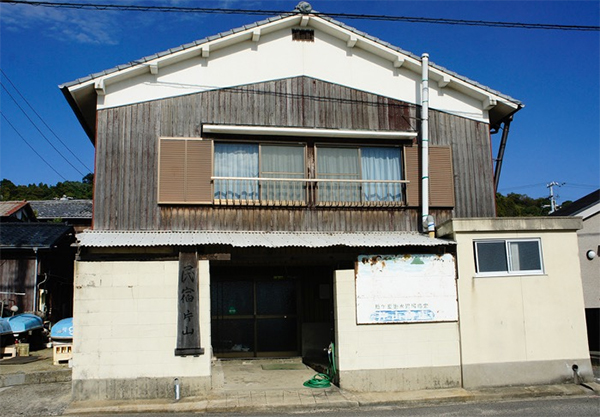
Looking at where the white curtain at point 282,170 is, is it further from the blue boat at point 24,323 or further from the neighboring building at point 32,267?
the blue boat at point 24,323

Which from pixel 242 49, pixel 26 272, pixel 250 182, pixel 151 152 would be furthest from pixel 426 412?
pixel 26 272

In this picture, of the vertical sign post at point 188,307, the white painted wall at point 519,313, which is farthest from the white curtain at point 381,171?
the vertical sign post at point 188,307

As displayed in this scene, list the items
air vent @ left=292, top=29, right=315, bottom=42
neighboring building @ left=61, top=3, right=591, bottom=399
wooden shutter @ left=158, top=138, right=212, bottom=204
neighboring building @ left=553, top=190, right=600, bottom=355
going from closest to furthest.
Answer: neighboring building @ left=61, top=3, right=591, bottom=399 → wooden shutter @ left=158, top=138, right=212, bottom=204 → air vent @ left=292, top=29, right=315, bottom=42 → neighboring building @ left=553, top=190, right=600, bottom=355

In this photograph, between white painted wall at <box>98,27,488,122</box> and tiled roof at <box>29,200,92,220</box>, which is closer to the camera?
white painted wall at <box>98,27,488,122</box>

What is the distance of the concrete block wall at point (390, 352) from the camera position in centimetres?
1067

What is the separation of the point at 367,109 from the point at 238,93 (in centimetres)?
321

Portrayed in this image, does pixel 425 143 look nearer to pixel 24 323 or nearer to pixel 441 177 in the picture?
pixel 441 177

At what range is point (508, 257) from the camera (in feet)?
37.4

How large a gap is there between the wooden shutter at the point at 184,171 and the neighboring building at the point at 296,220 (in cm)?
3

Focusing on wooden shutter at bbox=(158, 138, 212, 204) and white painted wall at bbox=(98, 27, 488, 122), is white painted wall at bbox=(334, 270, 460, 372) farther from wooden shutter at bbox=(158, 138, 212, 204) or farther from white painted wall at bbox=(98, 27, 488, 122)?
white painted wall at bbox=(98, 27, 488, 122)

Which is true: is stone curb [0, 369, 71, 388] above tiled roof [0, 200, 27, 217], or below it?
below

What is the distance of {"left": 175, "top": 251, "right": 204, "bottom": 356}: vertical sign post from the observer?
397 inches

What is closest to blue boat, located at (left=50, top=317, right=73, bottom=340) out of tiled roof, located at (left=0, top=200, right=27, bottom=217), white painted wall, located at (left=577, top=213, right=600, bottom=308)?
tiled roof, located at (left=0, top=200, right=27, bottom=217)

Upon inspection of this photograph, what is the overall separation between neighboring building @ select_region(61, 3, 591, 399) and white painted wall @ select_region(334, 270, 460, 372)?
0.10ft
